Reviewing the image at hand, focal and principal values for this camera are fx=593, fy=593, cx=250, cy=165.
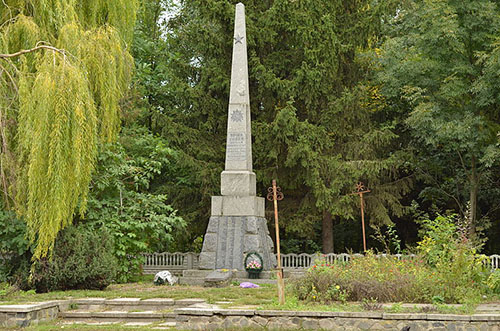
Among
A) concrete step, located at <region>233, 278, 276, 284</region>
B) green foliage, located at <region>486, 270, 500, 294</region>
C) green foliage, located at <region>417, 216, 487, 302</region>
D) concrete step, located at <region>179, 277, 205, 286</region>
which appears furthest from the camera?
concrete step, located at <region>179, 277, 205, 286</region>

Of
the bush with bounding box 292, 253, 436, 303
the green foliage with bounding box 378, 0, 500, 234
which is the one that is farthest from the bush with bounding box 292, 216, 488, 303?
the green foliage with bounding box 378, 0, 500, 234

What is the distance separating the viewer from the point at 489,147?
49.0 feet

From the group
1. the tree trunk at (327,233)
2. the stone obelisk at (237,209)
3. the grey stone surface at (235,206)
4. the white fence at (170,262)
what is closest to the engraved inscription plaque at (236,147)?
the stone obelisk at (237,209)

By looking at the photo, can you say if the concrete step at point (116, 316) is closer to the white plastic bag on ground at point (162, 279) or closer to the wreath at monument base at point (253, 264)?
the white plastic bag on ground at point (162, 279)

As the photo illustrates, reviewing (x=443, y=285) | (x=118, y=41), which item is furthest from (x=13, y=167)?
(x=443, y=285)

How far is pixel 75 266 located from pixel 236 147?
4677mm

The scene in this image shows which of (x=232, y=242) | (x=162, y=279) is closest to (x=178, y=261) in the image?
(x=232, y=242)

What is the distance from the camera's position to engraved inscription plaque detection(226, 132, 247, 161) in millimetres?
13641

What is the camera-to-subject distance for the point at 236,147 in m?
13.7

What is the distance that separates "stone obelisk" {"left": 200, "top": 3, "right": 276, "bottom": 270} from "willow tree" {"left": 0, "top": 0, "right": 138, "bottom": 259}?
3.73m

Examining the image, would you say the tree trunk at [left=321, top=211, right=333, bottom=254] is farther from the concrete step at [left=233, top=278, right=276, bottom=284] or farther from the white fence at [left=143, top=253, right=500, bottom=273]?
the concrete step at [left=233, top=278, right=276, bottom=284]

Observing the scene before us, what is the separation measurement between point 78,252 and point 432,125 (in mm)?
9553

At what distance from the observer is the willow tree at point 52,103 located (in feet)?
25.5

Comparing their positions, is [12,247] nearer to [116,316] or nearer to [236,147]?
[116,316]
